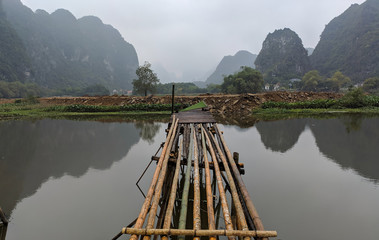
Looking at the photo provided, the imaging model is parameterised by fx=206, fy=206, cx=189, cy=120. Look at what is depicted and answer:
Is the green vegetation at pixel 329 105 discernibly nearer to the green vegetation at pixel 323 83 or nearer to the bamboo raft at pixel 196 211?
the bamboo raft at pixel 196 211

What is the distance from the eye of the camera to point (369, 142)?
510 inches

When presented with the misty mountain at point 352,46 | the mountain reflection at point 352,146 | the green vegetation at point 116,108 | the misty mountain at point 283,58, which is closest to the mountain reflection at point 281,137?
the mountain reflection at point 352,146

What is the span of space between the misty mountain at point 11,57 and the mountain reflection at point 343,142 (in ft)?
406

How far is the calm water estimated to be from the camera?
5.50 meters

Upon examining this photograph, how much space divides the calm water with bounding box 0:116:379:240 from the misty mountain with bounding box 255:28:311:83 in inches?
4194

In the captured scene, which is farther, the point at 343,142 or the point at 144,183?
the point at 343,142

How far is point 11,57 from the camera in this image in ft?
346

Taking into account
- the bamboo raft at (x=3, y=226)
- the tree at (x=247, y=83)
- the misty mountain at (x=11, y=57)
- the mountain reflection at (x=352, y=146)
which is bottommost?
the bamboo raft at (x=3, y=226)

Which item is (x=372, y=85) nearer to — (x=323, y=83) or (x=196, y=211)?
(x=323, y=83)

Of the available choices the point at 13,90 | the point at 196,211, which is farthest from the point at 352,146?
the point at 13,90

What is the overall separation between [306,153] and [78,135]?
16.0 meters

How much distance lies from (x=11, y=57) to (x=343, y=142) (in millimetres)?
140641

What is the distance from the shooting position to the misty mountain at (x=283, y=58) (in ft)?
393

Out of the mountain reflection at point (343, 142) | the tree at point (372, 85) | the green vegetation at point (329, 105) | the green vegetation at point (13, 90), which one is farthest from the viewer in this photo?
the green vegetation at point (13, 90)
